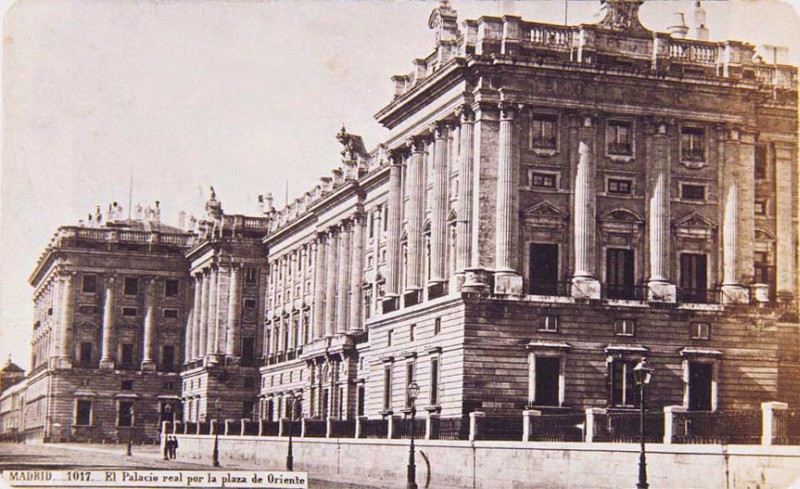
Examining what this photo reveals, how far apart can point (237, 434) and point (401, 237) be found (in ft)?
64.0

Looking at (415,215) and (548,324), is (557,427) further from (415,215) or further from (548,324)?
(415,215)

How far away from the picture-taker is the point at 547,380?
176 feet

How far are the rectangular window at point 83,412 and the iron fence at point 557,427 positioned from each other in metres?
76.7

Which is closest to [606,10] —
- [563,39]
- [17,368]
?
[563,39]

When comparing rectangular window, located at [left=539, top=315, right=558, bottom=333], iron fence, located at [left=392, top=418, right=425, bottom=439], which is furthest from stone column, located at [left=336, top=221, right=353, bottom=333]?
rectangular window, located at [left=539, top=315, right=558, bottom=333]

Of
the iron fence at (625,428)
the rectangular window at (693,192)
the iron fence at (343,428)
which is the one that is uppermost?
the rectangular window at (693,192)

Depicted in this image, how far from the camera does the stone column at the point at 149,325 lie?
386 ft

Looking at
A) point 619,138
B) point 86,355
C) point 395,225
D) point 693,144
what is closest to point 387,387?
point 395,225

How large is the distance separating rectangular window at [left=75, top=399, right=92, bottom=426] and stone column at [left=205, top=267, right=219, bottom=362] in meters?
12.0

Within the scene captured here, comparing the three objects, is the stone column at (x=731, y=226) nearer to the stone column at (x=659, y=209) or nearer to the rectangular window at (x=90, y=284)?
the stone column at (x=659, y=209)

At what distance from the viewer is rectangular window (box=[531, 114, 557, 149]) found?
2184 inches

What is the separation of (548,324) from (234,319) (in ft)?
185

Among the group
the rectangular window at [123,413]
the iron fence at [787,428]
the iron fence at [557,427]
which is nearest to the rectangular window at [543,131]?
the iron fence at [557,427]

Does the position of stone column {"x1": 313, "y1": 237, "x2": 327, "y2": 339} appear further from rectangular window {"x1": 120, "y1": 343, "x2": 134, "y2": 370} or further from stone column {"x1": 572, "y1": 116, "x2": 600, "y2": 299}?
stone column {"x1": 572, "y1": 116, "x2": 600, "y2": 299}
